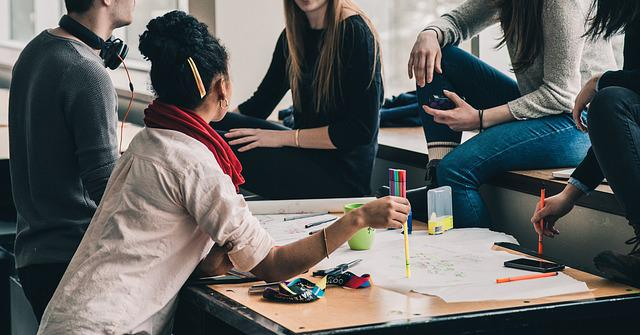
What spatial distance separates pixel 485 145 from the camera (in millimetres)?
2342

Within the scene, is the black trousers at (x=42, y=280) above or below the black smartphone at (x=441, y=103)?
below

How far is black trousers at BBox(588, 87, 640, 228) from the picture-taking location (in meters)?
1.70

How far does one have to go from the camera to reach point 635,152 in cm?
170

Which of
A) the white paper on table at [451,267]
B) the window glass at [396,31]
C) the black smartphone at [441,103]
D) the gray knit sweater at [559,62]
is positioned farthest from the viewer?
the window glass at [396,31]

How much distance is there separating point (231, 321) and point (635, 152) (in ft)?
2.60

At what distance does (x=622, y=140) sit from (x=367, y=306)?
1.91 feet

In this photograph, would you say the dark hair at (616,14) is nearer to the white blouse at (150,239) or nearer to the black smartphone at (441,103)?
the black smartphone at (441,103)

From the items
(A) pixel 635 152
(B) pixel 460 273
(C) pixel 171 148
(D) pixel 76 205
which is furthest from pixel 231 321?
(A) pixel 635 152

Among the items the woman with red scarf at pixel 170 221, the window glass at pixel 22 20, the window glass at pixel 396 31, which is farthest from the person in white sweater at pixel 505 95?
the window glass at pixel 22 20

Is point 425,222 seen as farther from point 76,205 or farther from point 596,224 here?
point 76,205

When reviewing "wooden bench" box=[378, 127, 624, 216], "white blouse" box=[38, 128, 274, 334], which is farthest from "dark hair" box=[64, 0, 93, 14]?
"wooden bench" box=[378, 127, 624, 216]

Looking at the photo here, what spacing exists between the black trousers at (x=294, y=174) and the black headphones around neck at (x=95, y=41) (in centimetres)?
77

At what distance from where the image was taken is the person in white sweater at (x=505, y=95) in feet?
7.49

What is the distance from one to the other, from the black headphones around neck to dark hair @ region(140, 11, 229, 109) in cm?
44
